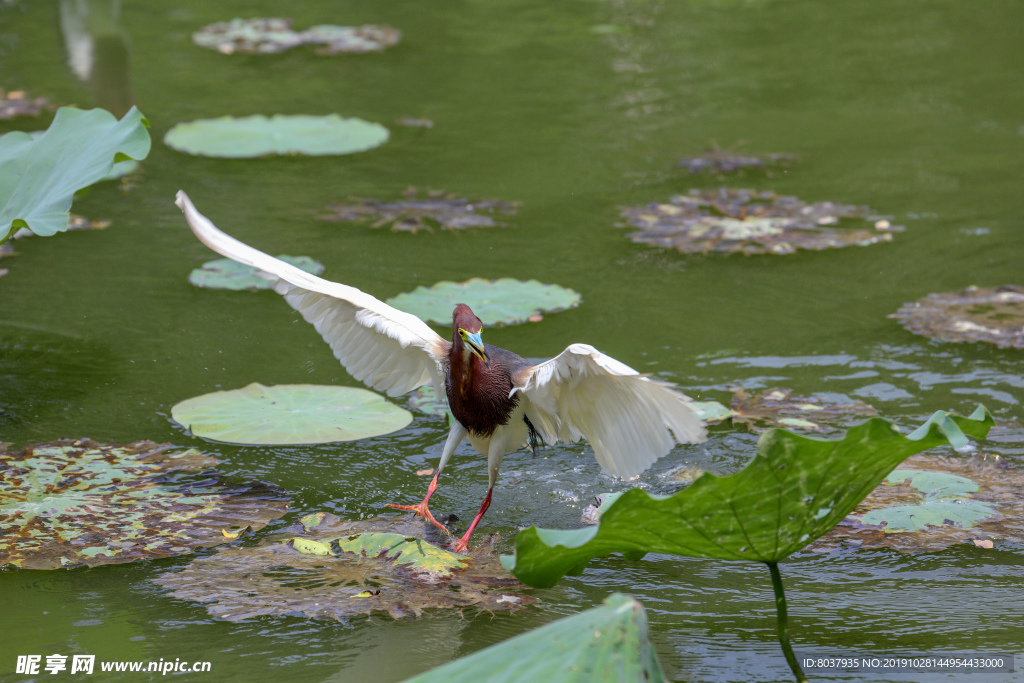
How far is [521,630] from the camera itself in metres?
2.76

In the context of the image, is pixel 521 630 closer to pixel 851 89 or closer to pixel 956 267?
pixel 956 267

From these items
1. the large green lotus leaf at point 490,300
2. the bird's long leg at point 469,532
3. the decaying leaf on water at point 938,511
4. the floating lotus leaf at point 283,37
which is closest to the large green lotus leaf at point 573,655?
the bird's long leg at point 469,532

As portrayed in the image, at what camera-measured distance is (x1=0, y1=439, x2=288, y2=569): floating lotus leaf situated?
296 cm

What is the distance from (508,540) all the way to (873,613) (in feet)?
3.85

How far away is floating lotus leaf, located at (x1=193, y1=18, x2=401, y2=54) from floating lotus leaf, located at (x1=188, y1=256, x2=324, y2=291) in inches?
193

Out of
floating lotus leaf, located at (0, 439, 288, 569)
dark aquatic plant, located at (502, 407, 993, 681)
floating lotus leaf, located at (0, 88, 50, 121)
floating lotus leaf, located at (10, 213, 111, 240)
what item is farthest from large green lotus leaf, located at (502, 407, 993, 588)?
floating lotus leaf, located at (0, 88, 50, 121)

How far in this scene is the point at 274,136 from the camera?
23.0 ft

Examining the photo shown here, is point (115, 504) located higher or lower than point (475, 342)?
lower

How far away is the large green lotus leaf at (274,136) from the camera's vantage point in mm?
6738

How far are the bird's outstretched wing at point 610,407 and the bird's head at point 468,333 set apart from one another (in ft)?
0.60

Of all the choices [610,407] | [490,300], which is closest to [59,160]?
[490,300]

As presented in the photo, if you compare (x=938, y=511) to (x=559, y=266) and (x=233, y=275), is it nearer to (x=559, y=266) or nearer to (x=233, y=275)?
(x=559, y=266)

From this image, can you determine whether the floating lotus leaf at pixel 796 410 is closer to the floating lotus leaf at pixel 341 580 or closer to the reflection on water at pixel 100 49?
the floating lotus leaf at pixel 341 580

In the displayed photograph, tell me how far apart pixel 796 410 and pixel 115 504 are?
2532mm
